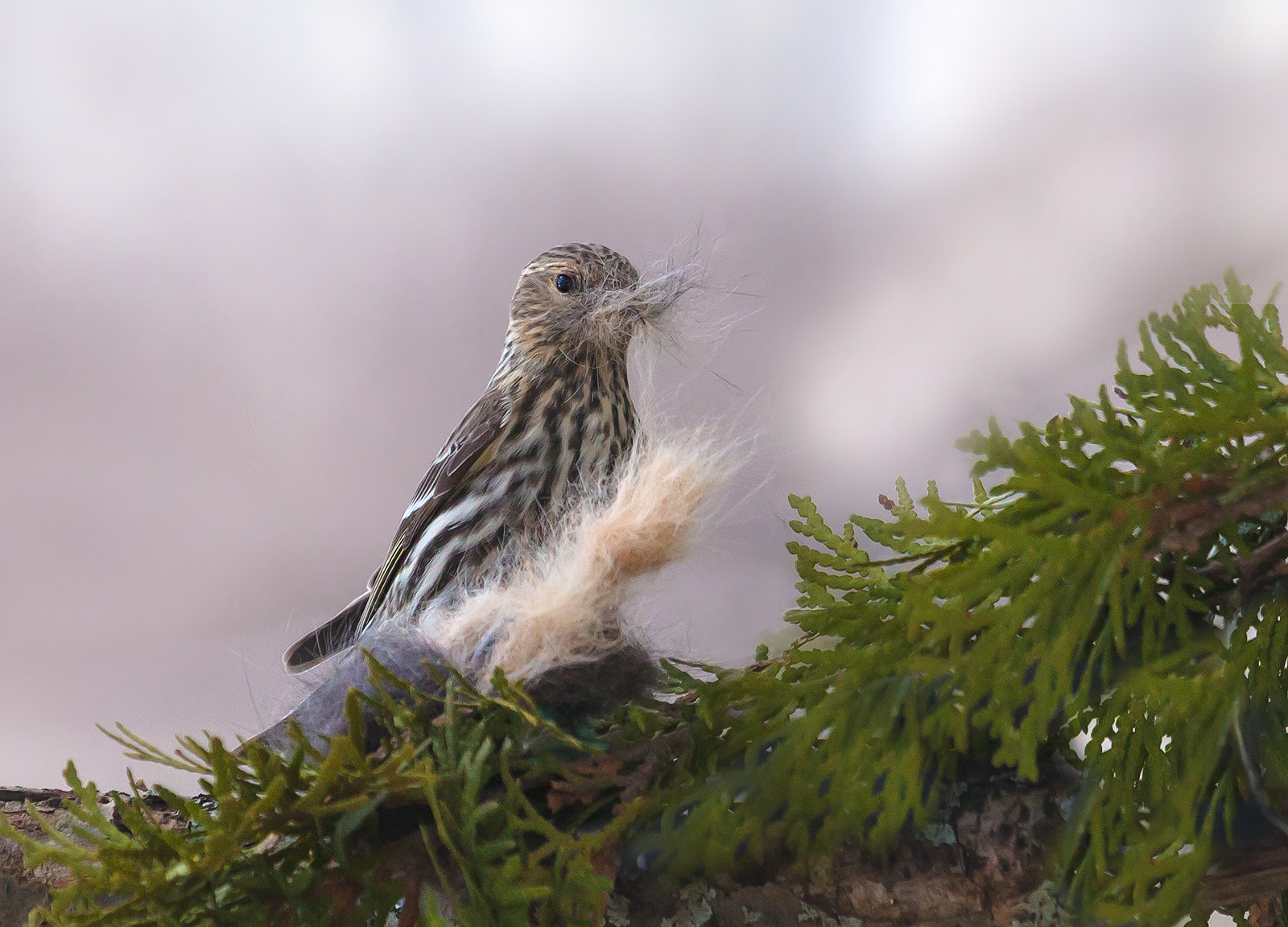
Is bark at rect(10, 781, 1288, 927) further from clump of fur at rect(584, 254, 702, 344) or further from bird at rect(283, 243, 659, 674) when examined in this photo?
clump of fur at rect(584, 254, 702, 344)

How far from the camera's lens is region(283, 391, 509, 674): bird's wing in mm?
541

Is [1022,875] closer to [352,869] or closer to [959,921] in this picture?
[959,921]

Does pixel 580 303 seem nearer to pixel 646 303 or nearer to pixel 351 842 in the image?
pixel 646 303

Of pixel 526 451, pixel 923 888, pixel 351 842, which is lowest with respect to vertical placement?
pixel 923 888

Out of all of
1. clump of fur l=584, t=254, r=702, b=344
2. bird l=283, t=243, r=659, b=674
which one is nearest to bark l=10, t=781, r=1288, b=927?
bird l=283, t=243, r=659, b=674

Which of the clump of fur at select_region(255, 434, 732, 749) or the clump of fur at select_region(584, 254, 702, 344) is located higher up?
the clump of fur at select_region(584, 254, 702, 344)

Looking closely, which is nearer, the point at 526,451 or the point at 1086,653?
the point at 1086,653

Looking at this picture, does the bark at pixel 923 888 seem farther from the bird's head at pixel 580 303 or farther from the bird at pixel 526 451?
the bird's head at pixel 580 303

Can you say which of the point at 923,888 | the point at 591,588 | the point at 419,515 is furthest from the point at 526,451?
the point at 923,888

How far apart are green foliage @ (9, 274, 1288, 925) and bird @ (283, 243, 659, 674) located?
0.46 feet

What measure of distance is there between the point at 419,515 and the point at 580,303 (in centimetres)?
16

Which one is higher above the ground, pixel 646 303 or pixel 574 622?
pixel 646 303

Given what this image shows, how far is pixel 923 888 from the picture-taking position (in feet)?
1.20

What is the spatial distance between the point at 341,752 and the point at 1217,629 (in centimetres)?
31
